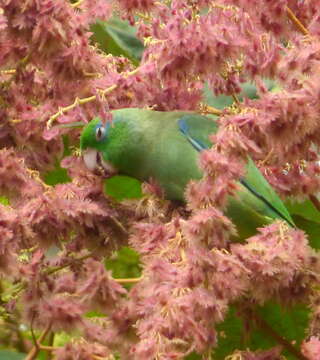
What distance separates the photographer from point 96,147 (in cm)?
172

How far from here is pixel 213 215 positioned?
3.52ft

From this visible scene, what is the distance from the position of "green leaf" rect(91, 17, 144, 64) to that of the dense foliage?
37cm

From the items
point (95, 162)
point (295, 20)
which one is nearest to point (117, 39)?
point (95, 162)

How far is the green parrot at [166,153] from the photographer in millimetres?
1589

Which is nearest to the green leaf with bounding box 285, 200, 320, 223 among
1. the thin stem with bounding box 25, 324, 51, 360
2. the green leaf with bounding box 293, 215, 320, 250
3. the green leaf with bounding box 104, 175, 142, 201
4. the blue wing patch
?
the green leaf with bounding box 293, 215, 320, 250

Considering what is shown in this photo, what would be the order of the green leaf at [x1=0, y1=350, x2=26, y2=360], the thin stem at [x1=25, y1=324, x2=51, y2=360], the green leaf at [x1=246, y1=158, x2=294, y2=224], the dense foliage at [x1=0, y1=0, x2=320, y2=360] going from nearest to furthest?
the dense foliage at [x1=0, y1=0, x2=320, y2=360]
the thin stem at [x1=25, y1=324, x2=51, y2=360]
the green leaf at [x1=0, y1=350, x2=26, y2=360]
the green leaf at [x1=246, y1=158, x2=294, y2=224]

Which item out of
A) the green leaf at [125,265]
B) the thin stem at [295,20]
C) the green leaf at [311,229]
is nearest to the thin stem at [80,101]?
the thin stem at [295,20]

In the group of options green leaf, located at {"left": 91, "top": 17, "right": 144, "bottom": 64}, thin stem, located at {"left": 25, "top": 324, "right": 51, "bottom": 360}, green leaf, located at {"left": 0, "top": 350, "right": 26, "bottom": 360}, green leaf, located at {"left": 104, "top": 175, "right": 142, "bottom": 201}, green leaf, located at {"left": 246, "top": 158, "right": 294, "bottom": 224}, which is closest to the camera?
thin stem, located at {"left": 25, "top": 324, "right": 51, "bottom": 360}

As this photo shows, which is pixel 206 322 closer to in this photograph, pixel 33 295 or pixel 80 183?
pixel 33 295

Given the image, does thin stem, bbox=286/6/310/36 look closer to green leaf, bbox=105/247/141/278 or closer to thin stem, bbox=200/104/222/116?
thin stem, bbox=200/104/222/116

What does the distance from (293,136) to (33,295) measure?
1.56 feet

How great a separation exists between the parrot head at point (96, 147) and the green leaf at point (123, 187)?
0.13 ft

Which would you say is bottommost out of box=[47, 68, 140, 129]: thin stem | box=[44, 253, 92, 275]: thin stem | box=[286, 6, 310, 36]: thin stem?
box=[44, 253, 92, 275]: thin stem

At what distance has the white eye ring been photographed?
1723mm
